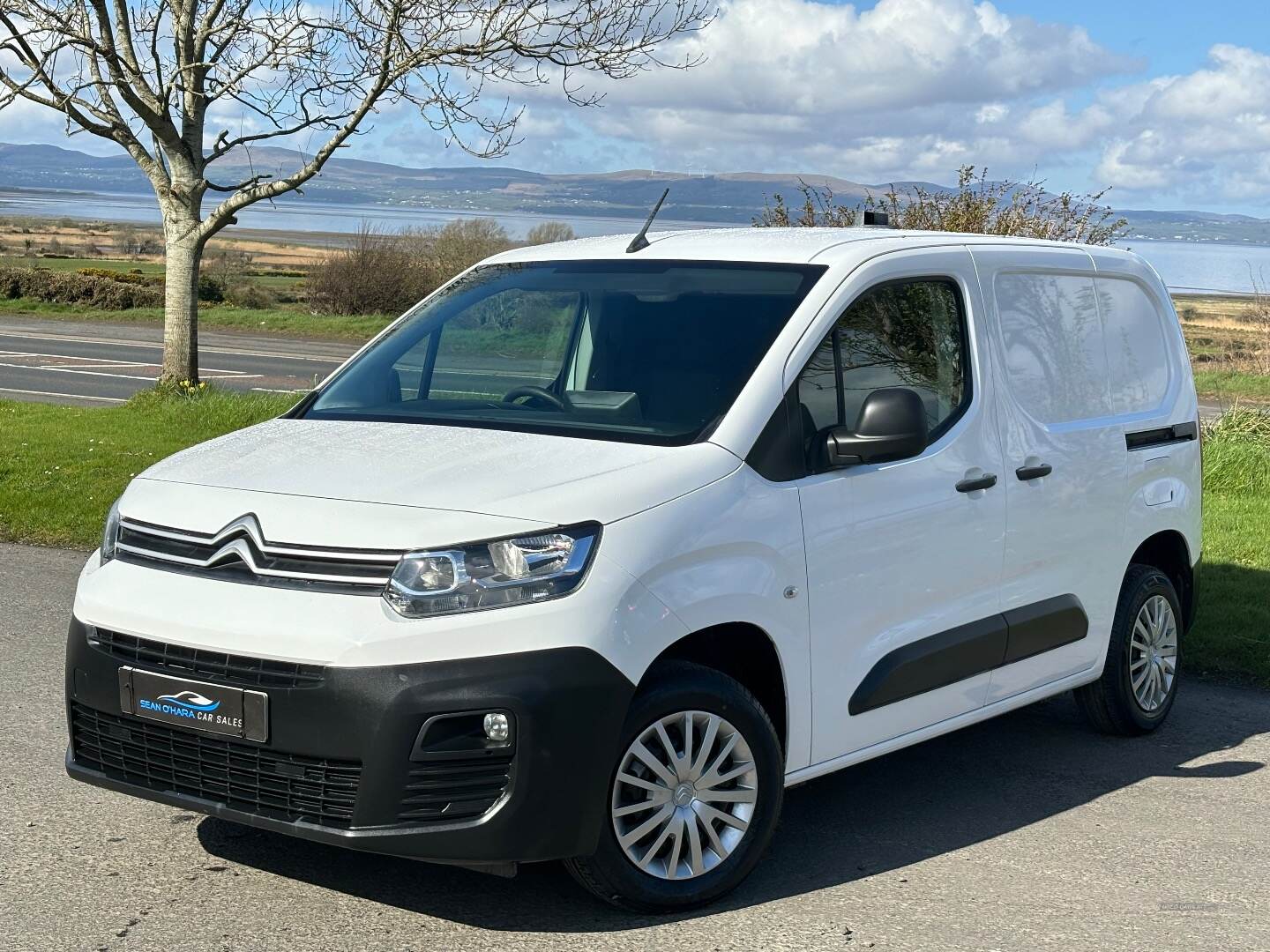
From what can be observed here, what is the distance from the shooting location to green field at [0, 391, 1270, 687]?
8.18 m

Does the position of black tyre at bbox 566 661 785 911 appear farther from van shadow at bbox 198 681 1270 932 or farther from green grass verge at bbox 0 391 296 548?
green grass verge at bbox 0 391 296 548

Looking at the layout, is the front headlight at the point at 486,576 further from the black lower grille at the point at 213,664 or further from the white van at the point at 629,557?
the black lower grille at the point at 213,664

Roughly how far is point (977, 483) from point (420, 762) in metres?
2.18

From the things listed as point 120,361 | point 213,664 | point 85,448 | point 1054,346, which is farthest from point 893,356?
point 120,361

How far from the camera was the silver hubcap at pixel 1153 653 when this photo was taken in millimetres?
6309

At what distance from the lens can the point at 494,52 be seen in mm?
14141

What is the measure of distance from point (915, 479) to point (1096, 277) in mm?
1794

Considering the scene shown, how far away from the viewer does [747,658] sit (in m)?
4.59

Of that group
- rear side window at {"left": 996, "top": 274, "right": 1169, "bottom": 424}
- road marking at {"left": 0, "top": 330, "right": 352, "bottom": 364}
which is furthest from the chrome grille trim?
road marking at {"left": 0, "top": 330, "right": 352, "bottom": 364}

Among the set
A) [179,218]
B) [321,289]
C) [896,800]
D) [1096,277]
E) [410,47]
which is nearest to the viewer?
[896,800]

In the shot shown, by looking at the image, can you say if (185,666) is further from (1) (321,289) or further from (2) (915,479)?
(1) (321,289)

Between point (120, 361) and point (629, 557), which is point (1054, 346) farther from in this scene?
point (120, 361)

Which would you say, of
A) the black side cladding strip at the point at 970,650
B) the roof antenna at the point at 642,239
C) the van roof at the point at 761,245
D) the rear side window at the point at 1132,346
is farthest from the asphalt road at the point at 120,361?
the roof antenna at the point at 642,239

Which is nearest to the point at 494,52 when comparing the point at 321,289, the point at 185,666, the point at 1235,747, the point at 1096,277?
the point at 1096,277
